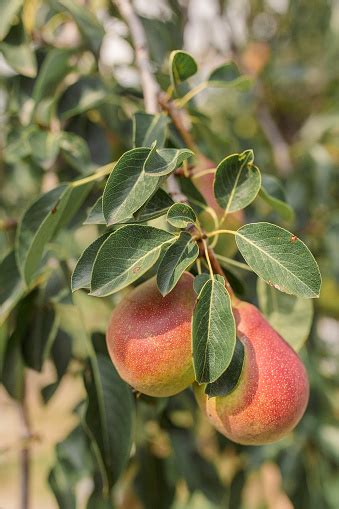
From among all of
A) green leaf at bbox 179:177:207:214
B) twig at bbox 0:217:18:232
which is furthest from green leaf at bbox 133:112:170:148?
twig at bbox 0:217:18:232

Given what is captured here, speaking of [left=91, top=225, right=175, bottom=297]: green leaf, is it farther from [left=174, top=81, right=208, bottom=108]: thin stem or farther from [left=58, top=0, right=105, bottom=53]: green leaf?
[left=58, top=0, right=105, bottom=53]: green leaf

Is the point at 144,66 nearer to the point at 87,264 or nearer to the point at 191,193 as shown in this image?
the point at 191,193

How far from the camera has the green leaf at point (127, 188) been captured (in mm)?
498

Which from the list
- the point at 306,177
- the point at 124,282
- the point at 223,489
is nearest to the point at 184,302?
the point at 124,282

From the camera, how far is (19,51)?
85cm

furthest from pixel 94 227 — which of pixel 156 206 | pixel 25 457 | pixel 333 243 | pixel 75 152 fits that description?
pixel 333 243

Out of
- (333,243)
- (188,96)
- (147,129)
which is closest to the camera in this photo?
(147,129)

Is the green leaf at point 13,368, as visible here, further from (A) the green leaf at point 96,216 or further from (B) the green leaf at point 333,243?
(B) the green leaf at point 333,243

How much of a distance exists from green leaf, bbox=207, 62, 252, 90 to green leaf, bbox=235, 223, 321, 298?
0.94 ft

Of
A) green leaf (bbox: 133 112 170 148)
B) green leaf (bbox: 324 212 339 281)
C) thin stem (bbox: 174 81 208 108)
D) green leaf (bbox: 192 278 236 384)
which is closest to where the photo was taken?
green leaf (bbox: 192 278 236 384)

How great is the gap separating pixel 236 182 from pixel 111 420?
1.07ft

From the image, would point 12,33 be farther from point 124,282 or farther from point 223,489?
point 223,489

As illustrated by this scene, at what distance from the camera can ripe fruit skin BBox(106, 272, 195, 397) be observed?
1.68 feet

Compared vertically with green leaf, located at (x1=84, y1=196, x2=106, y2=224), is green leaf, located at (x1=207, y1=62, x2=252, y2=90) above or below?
below
